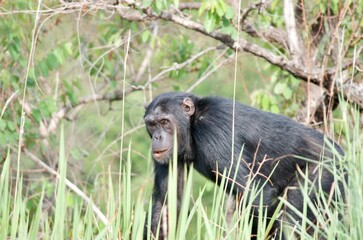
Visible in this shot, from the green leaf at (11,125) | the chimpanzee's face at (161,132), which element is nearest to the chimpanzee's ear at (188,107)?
the chimpanzee's face at (161,132)

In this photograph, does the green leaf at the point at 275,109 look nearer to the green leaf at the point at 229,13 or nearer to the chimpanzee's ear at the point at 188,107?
the chimpanzee's ear at the point at 188,107

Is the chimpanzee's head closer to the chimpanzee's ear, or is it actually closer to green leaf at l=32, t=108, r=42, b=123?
the chimpanzee's ear

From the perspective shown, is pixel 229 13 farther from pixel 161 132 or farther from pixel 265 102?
pixel 265 102

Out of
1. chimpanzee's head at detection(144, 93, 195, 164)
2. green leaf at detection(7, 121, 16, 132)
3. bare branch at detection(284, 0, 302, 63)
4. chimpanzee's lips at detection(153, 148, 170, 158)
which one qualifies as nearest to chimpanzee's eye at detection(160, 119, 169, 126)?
chimpanzee's head at detection(144, 93, 195, 164)

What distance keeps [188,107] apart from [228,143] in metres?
0.67

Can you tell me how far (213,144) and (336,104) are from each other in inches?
80.6

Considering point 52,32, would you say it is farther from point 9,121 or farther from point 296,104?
point 296,104

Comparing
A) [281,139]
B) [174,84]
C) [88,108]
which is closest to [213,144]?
[281,139]

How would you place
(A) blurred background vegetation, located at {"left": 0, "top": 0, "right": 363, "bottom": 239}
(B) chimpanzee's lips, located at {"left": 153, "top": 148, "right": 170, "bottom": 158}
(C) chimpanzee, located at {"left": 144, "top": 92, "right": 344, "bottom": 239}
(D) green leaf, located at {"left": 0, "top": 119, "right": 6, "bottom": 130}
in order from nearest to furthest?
(C) chimpanzee, located at {"left": 144, "top": 92, "right": 344, "bottom": 239}
(B) chimpanzee's lips, located at {"left": 153, "top": 148, "right": 170, "bottom": 158}
(A) blurred background vegetation, located at {"left": 0, "top": 0, "right": 363, "bottom": 239}
(D) green leaf, located at {"left": 0, "top": 119, "right": 6, "bottom": 130}

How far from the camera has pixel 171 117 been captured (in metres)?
7.48

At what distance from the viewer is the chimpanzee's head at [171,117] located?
24.5 ft

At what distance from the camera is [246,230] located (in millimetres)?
5016

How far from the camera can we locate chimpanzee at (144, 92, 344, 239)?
7008 millimetres

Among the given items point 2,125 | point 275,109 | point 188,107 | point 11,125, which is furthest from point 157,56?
point 188,107
